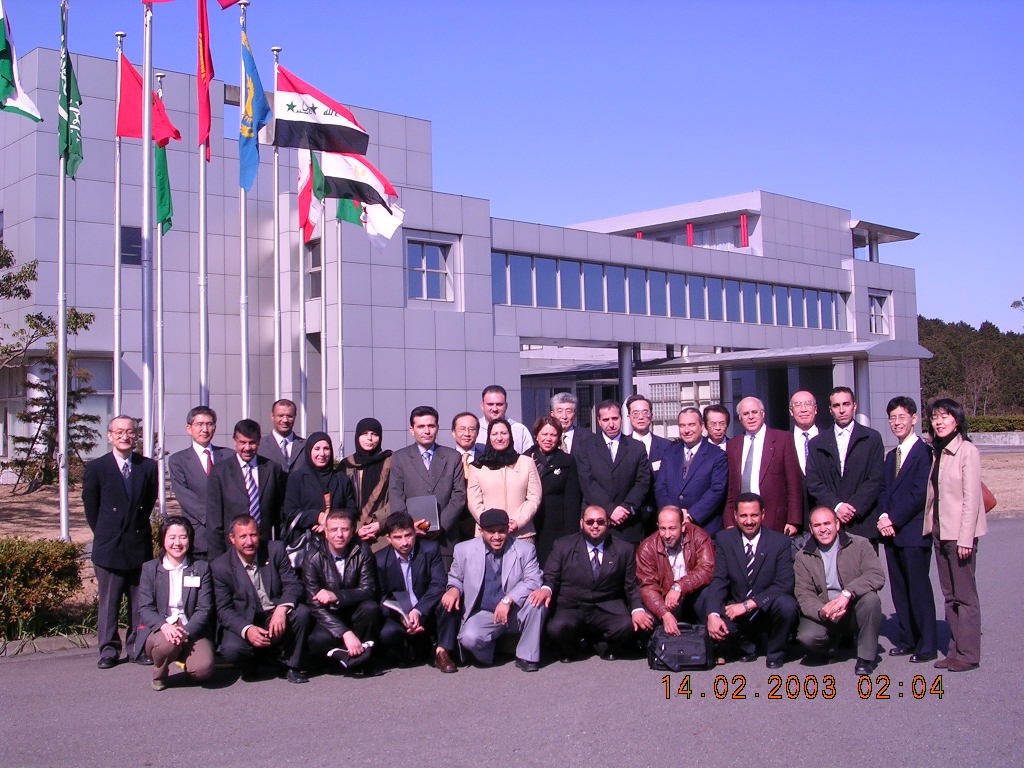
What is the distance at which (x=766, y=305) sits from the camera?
3722 cm

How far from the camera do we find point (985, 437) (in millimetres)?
47469

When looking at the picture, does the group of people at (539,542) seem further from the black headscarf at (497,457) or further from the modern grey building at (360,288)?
the modern grey building at (360,288)

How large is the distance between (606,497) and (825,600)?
1812 mm

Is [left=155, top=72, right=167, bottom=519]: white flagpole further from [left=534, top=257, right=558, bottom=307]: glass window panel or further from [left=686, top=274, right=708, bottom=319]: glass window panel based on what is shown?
[left=686, top=274, right=708, bottom=319]: glass window panel

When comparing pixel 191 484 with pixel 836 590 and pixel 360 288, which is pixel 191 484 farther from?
pixel 360 288

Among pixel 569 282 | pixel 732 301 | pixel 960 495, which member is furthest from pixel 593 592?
pixel 732 301

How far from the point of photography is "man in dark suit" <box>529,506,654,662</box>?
7168 mm

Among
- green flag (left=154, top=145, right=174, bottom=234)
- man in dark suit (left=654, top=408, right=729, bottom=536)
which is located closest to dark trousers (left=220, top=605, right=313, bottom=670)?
man in dark suit (left=654, top=408, right=729, bottom=536)

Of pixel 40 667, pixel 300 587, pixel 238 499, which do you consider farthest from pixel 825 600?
pixel 40 667

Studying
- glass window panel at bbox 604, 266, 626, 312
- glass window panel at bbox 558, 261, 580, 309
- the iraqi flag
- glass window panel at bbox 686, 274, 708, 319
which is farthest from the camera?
glass window panel at bbox 686, 274, 708, 319

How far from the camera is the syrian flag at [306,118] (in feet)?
43.4

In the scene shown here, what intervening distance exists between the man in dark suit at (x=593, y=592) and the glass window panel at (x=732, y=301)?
1146 inches

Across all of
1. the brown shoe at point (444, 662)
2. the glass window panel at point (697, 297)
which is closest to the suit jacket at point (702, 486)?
the brown shoe at point (444, 662)

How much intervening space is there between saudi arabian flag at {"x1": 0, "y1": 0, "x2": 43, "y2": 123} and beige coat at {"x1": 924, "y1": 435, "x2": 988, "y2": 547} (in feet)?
30.5
